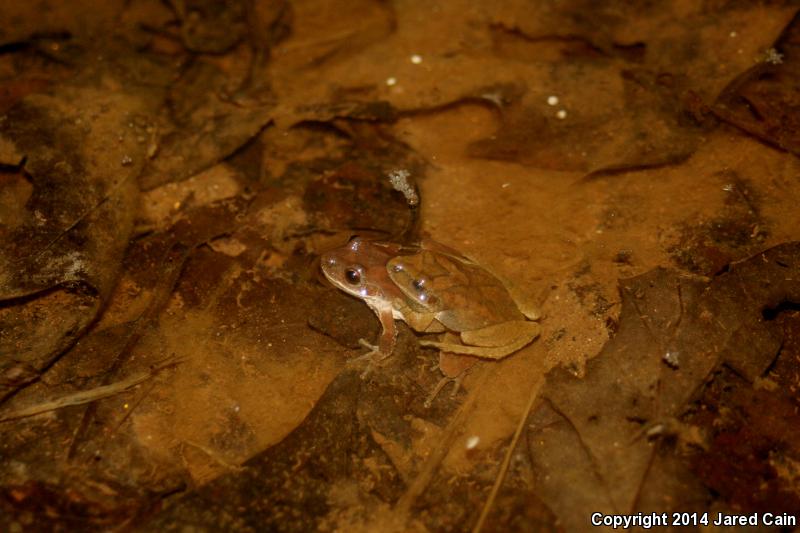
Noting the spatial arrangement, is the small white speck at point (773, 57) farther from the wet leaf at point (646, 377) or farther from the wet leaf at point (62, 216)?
the wet leaf at point (62, 216)

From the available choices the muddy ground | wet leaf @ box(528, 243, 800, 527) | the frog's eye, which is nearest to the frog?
the frog's eye

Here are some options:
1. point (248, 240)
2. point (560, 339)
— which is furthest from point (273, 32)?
point (560, 339)

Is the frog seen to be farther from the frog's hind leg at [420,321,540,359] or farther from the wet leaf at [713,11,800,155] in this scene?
the wet leaf at [713,11,800,155]

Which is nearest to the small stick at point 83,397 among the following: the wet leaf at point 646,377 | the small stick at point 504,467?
the small stick at point 504,467


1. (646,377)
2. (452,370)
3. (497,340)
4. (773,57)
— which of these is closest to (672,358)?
(646,377)

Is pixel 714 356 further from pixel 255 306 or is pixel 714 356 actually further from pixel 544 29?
pixel 544 29

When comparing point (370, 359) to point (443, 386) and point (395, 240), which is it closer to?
point (443, 386)
